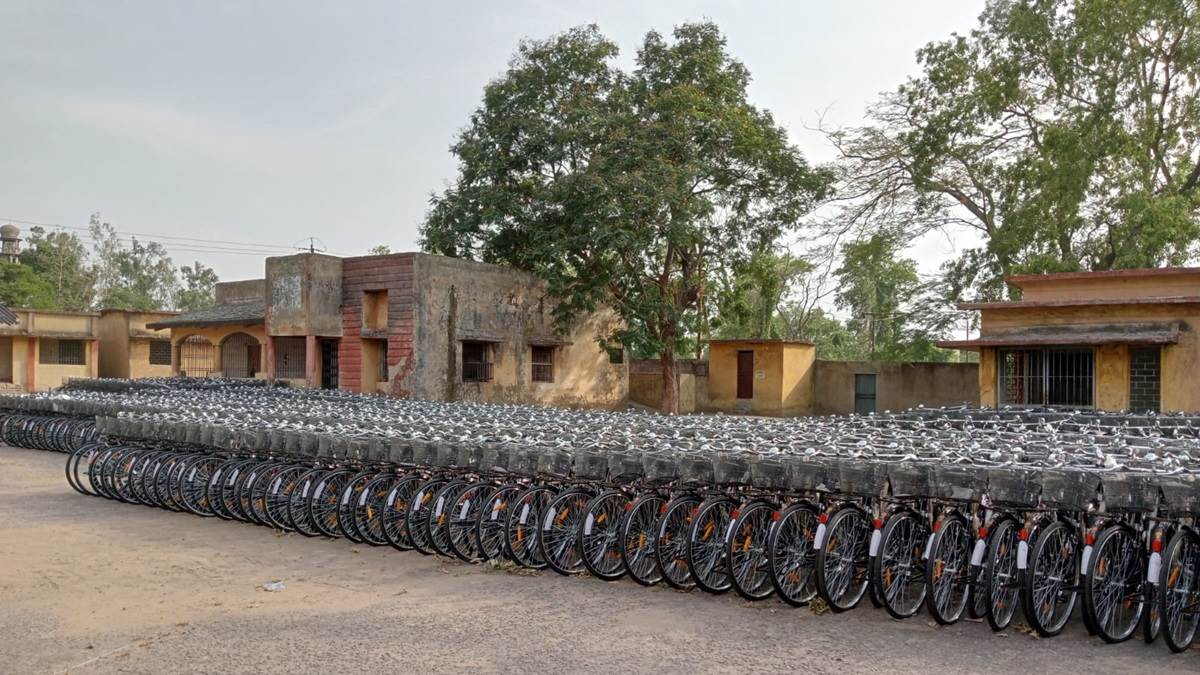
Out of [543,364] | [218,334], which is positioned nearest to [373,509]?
[543,364]

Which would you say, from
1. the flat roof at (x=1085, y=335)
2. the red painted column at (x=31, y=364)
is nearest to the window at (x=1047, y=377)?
the flat roof at (x=1085, y=335)

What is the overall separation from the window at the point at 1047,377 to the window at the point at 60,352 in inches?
1176

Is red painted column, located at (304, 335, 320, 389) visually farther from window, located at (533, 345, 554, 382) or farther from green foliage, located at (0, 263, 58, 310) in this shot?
green foliage, located at (0, 263, 58, 310)

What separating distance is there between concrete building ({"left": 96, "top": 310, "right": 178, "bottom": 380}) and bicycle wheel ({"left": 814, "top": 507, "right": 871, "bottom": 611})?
3287cm

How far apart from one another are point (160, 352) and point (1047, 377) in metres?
30.6

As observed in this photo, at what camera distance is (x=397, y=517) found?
287 inches

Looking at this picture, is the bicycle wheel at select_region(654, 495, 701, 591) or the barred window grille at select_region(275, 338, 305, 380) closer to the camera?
the bicycle wheel at select_region(654, 495, 701, 591)

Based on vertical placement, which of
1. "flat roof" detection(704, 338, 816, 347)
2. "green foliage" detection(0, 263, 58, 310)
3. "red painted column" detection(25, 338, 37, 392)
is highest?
"green foliage" detection(0, 263, 58, 310)

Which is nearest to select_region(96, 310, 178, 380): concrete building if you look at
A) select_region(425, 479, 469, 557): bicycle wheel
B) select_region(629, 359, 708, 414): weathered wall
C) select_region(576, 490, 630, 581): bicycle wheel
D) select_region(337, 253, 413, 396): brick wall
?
select_region(337, 253, 413, 396): brick wall

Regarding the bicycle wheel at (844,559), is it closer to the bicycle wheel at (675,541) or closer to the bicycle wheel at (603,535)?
the bicycle wheel at (675,541)

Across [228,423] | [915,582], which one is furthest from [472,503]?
[228,423]

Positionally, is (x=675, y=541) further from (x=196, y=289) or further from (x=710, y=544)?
(x=196, y=289)

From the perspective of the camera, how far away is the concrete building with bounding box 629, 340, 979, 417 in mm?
24172

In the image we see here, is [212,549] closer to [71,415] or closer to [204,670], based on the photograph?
[204,670]
